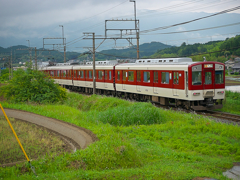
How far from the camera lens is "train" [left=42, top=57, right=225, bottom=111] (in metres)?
17.2

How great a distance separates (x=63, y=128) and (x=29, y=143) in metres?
2.50

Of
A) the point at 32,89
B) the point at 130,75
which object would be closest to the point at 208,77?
the point at 130,75

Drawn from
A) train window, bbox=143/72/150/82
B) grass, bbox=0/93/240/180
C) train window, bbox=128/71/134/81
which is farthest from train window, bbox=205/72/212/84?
train window, bbox=128/71/134/81

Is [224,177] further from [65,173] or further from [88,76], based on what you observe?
[88,76]

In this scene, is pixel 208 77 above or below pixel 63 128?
above

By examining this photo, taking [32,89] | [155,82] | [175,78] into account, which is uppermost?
[175,78]

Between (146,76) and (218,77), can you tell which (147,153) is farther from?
(146,76)

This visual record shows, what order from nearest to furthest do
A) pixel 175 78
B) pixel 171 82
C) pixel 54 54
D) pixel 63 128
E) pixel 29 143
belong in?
pixel 29 143, pixel 63 128, pixel 175 78, pixel 171 82, pixel 54 54

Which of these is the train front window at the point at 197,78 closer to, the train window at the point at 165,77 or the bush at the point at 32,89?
the train window at the point at 165,77

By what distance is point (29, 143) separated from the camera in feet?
33.8

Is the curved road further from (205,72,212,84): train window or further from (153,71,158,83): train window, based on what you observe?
(205,72,212,84): train window

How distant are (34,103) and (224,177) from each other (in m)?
16.4

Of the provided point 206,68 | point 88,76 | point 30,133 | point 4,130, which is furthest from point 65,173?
point 88,76

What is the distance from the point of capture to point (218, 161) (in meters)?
7.99
